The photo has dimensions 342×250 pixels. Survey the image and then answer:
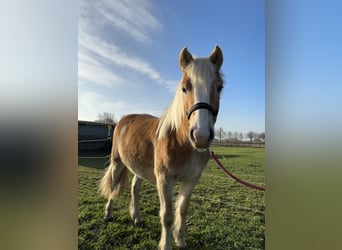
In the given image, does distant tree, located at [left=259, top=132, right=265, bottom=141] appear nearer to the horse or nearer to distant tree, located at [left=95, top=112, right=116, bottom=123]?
the horse

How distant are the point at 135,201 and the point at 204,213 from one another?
440 mm

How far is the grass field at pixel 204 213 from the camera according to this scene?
1.13 metres

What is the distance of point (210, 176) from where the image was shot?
159cm

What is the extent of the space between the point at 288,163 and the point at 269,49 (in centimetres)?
40

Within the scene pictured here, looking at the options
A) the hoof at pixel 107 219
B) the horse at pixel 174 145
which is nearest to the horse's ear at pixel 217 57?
the horse at pixel 174 145

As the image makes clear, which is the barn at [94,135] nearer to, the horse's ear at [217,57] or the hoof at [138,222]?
the hoof at [138,222]

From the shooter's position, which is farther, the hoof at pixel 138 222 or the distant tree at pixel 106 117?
the hoof at pixel 138 222

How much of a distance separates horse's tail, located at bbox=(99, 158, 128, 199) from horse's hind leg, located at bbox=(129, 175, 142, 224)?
0.06 m

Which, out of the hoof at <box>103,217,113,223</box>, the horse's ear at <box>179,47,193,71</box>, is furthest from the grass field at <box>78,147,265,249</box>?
the horse's ear at <box>179,47,193,71</box>

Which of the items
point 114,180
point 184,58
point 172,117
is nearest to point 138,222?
point 114,180

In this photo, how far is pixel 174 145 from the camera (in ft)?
3.29

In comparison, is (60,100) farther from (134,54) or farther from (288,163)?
(288,163)

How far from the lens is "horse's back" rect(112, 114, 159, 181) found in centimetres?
118

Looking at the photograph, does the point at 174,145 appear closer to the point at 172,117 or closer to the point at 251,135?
the point at 172,117
